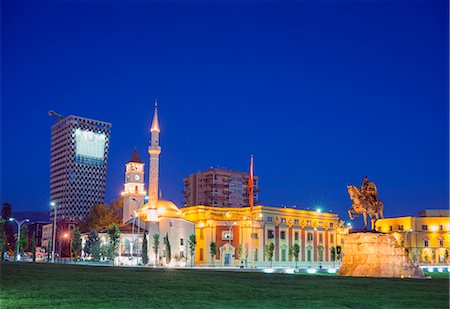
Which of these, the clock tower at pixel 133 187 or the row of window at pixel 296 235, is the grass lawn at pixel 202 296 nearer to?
the row of window at pixel 296 235

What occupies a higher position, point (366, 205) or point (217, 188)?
point (217, 188)

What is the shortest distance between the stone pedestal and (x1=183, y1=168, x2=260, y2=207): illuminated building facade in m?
106

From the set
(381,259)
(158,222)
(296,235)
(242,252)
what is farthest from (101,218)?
(381,259)

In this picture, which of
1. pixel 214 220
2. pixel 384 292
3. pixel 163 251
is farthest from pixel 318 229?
pixel 384 292

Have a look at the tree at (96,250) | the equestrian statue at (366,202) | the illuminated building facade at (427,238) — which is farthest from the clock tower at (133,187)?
the equestrian statue at (366,202)

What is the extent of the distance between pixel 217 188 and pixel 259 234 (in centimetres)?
4692

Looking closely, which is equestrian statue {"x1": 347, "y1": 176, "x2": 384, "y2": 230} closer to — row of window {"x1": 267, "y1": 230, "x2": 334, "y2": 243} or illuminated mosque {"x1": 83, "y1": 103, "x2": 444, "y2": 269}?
Answer: illuminated mosque {"x1": 83, "y1": 103, "x2": 444, "y2": 269}

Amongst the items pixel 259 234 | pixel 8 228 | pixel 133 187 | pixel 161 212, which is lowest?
pixel 259 234

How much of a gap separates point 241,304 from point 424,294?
31.9 feet

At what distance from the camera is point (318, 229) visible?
367 feet

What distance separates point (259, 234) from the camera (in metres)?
101

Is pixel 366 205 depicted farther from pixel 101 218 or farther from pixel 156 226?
pixel 101 218

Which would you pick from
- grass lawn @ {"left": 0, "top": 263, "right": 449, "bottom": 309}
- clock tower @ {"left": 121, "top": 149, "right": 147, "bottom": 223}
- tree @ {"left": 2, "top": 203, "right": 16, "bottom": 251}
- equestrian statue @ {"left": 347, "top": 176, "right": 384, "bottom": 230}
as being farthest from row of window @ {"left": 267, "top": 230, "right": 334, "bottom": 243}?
grass lawn @ {"left": 0, "top": 263, "right": 449, "bottom": 309}

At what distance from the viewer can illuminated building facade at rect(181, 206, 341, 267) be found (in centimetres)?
9848
